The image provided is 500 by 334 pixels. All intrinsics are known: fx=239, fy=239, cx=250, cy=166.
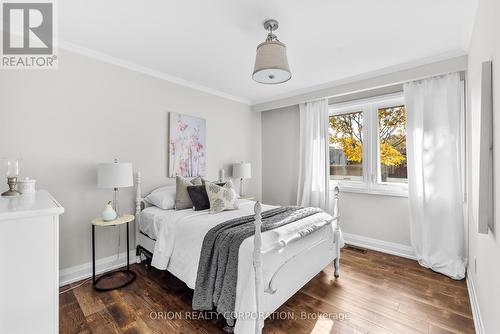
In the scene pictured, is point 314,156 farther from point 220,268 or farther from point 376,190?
point 220,268

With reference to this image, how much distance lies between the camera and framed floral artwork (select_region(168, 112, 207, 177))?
3379mm

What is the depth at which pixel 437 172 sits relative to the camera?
9.23 feet

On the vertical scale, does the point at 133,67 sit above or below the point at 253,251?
above

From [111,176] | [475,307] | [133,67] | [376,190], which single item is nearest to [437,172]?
[376,190]

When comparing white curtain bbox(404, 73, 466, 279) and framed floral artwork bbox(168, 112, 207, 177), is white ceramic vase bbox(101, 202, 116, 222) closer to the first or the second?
framed floral artwork bbox(168, 112, 207, 177)

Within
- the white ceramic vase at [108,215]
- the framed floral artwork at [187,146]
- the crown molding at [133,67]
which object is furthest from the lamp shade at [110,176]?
the crown molding at [133,67]

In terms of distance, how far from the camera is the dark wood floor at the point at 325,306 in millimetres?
1844

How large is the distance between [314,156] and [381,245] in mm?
1628

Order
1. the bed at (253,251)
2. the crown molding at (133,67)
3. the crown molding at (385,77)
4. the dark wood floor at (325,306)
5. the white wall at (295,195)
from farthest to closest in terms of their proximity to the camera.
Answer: the white wall at (295,195), the crown molding at (385,77), the crown molding at (133,67), the dark wood floor at (325,306), the bed at (253,251)

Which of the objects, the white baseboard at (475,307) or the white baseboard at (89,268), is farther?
the white baseboard at (89,268)

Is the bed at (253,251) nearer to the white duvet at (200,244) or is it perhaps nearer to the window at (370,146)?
the white duvet at (200,244)

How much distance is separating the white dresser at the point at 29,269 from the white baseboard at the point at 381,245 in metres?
3.59

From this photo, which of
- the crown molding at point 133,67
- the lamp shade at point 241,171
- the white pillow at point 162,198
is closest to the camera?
the crown molding at point 133,67

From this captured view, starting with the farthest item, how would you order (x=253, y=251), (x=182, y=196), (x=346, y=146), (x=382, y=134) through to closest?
(x=346, y=146) < (x=382, y=134) < (x=182, y=196) < (x=253, y=251)
